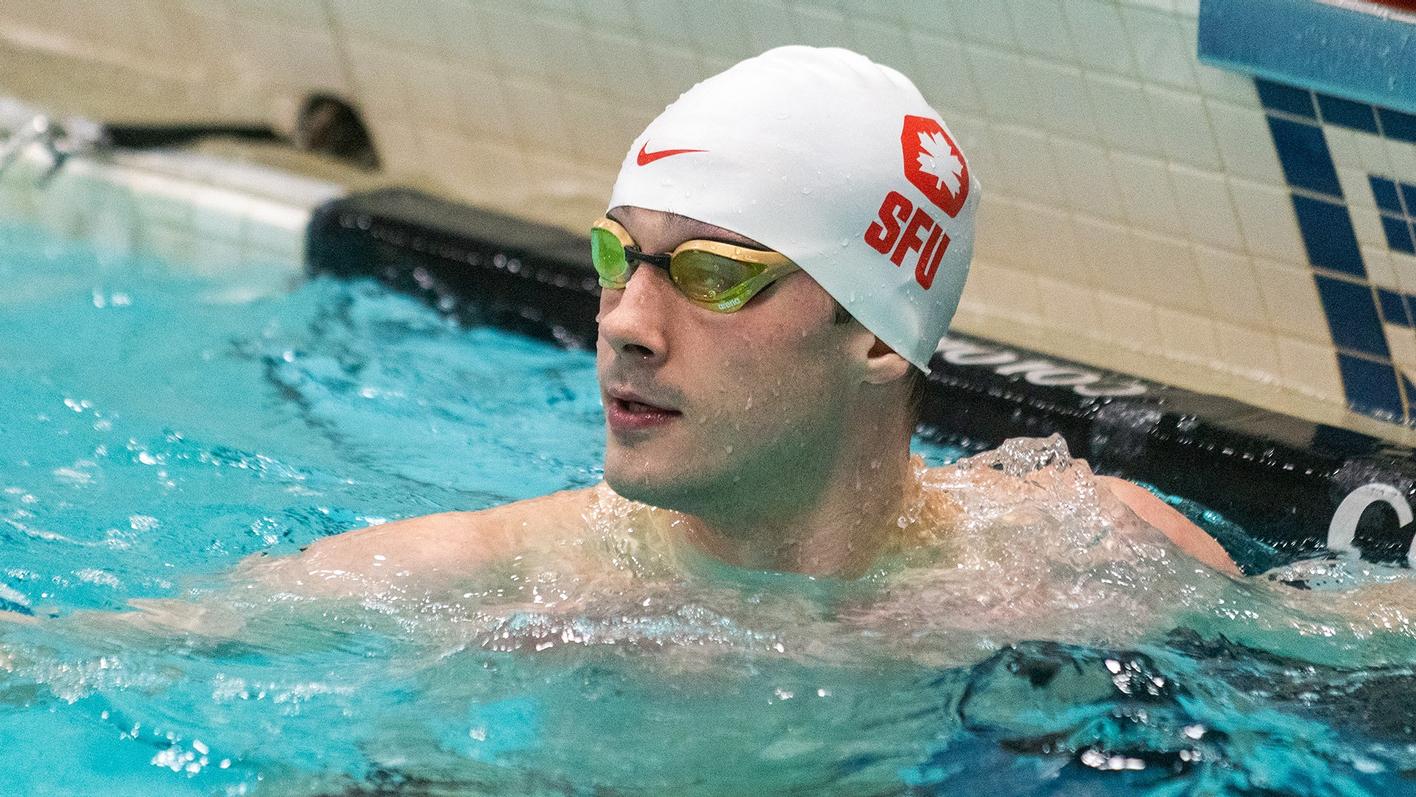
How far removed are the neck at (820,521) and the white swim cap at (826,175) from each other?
178 millimetres

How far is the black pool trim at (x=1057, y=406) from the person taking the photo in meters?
3.52

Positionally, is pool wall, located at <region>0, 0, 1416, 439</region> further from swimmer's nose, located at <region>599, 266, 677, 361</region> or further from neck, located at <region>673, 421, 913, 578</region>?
swimmer's nose, located at <region>599, 266, 677, 361</region>

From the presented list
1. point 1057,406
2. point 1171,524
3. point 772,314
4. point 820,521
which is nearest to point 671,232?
point 772,314

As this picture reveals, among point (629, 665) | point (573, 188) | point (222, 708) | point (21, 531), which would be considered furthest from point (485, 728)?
point (573, 188)

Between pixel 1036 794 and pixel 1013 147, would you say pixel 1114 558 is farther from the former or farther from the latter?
pixel 1013 147

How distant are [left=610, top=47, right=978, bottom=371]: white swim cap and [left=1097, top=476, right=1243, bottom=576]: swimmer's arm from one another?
0.55 m

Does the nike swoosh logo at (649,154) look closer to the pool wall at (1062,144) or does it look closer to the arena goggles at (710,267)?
the arena goggles at (710,267)

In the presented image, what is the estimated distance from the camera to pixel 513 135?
19.3 ft

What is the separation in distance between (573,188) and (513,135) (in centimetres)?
29

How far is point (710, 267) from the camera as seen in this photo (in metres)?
2.40

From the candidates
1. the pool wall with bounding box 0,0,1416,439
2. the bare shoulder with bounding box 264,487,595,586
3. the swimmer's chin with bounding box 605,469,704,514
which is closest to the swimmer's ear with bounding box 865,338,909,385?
the swimmer's chin with bounding box 605,469,704,514

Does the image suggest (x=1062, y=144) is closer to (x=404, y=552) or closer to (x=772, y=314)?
(x=772, y=314)

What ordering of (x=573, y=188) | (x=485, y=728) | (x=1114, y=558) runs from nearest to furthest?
(x=485, y=728) → (x=1114, y=558) → (x=573, y=188)

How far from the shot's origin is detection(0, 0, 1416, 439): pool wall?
4.26 meters
